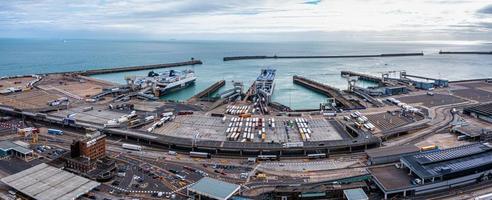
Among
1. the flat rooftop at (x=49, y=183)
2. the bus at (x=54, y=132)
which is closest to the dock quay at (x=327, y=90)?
the bus at (x=54, y=132)

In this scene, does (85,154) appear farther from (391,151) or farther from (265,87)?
(265,87)

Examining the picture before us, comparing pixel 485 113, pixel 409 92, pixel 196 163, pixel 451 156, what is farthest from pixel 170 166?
pixel 409 92

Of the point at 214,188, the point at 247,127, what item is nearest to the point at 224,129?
the point at 247,127

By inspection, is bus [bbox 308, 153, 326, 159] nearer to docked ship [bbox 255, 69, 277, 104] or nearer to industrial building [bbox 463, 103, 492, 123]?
industrial building [bbox 463, 103, 492, 123]

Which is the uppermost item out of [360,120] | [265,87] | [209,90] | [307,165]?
[265,87]

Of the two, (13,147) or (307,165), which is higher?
(13,147)

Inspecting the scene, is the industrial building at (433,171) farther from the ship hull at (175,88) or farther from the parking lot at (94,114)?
the ship hull at (175,88)

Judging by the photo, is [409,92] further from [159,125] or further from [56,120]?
[56,120]
